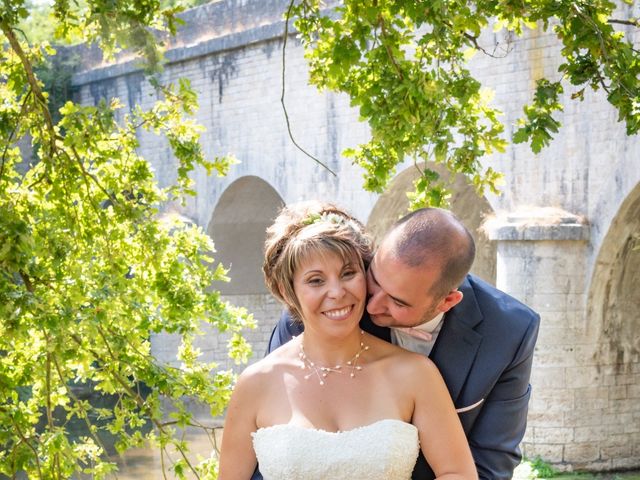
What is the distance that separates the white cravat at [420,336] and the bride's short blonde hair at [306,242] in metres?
0.23

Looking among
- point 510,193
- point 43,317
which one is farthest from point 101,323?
point 510,193

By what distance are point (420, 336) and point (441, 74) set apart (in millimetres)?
1889

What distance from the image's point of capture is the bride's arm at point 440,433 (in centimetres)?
276

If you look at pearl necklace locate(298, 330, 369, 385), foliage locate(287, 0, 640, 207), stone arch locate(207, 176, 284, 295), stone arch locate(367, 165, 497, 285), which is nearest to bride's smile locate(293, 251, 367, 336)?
pearl necklace locate(298, 330, 369, 385)

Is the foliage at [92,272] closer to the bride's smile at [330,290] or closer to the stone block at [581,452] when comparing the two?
the bride's smile at [330,290]

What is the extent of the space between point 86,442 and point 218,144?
10662 millimetres

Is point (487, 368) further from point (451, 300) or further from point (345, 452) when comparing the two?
point (345, 452)

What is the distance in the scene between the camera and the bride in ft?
9.05

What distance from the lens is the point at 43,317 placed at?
4.25 meters

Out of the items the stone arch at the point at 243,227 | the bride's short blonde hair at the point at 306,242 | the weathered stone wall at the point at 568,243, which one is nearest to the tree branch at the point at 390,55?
the bride's short blonde hair at the point at 306,242

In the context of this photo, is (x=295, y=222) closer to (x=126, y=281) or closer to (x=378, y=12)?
(x=378, y=12)

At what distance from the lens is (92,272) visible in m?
5.32

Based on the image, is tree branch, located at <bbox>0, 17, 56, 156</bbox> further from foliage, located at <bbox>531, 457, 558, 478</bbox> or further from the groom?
foliage, located at <bbox>531, 457, 558, 478</bbox>

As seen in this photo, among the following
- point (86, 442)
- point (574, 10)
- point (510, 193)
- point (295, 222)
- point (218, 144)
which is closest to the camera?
point (295, 222)
